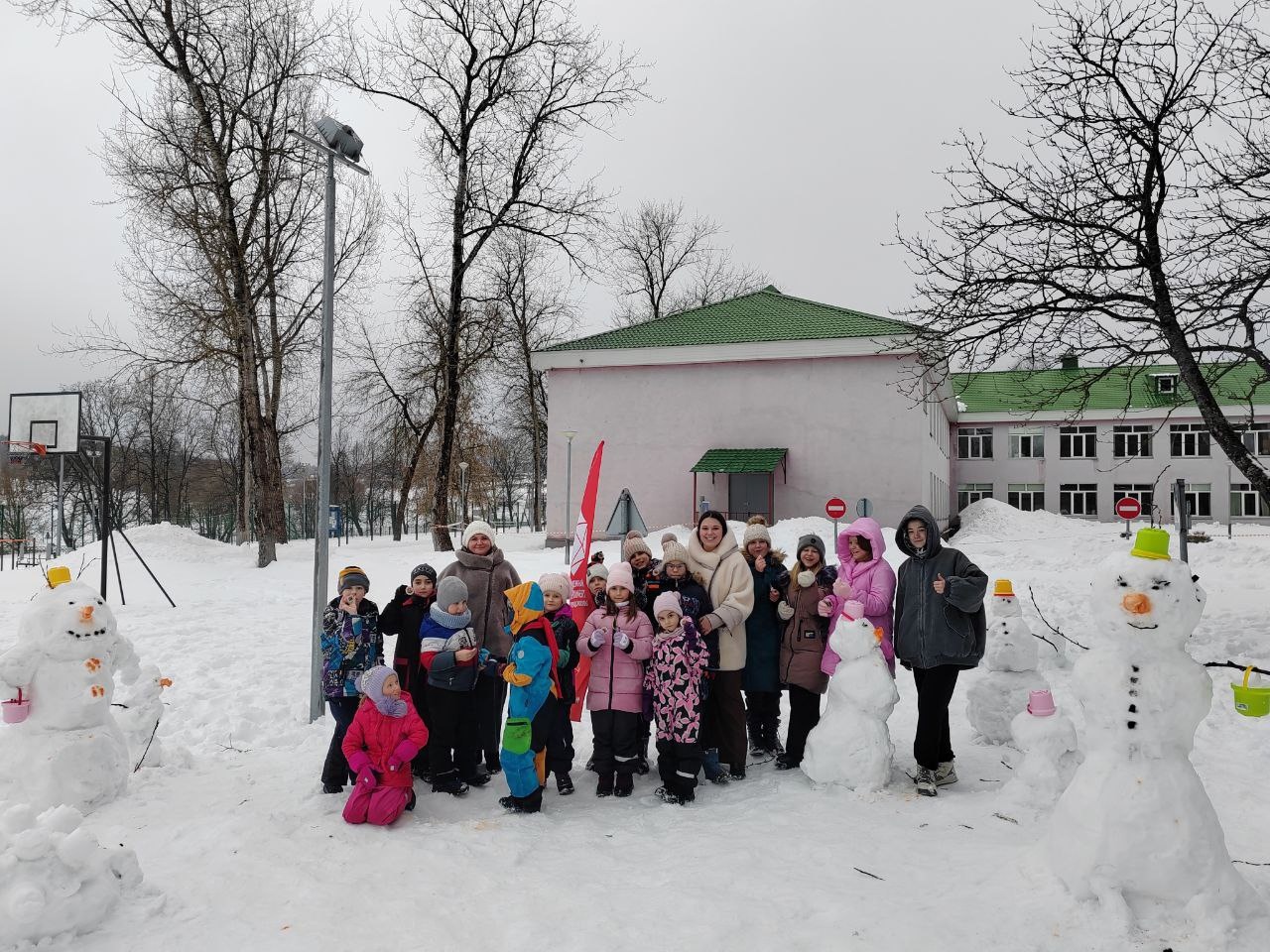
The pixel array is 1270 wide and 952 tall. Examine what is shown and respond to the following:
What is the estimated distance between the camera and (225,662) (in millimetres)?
8234

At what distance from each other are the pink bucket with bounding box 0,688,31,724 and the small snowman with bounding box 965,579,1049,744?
6.21m

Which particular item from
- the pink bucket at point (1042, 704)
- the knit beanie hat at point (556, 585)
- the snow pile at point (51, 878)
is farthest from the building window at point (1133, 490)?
the snow pile at point (51, 878)

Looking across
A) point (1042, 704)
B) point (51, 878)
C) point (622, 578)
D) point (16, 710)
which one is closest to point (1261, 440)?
point (1042, 704)

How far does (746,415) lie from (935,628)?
18.2m

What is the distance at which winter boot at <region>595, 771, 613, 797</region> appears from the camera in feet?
16.5

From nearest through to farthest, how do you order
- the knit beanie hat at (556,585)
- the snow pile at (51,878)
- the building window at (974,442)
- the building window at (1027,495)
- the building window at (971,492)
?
the snow pile at (51,878)
the knit beanie hat at (556,585)
the building window at (1027,495)
the building window at (971,492)
the building window at (974,442)

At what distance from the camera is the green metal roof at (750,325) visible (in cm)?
2242

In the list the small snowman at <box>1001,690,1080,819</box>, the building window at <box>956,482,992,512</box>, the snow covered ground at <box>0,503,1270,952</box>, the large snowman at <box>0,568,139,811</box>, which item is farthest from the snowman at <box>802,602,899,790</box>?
the building window at <box>956,482,992,512</box>

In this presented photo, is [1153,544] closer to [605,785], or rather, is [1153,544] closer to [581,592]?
[605,785]

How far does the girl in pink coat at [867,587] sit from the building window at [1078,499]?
1475 inches

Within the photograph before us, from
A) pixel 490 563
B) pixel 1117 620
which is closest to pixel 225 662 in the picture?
pixel 490 563

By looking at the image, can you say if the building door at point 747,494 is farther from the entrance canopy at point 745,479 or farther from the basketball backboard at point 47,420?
the basketball backboard at point 47,420

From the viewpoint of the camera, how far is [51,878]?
309cm

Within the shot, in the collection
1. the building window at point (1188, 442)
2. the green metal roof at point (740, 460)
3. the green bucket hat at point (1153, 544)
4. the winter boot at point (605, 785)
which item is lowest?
the winter boot at point (605, 785)
